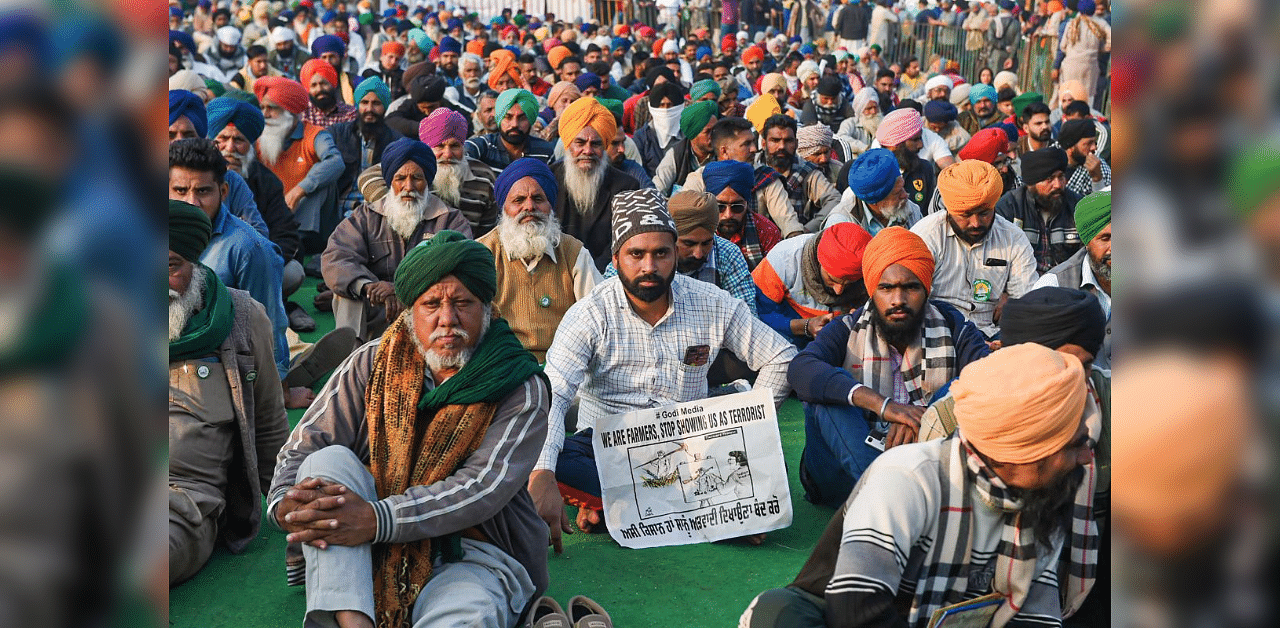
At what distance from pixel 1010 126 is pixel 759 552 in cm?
822

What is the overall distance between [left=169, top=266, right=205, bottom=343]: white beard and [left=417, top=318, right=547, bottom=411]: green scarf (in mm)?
884

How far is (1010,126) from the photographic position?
11.4 metres

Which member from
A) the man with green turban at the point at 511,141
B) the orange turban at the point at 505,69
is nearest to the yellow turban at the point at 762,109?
Answer: the orange turban at the point at 505,69

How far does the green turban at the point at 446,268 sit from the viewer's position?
342 centimetres

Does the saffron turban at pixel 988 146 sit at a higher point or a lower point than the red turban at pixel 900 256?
lower

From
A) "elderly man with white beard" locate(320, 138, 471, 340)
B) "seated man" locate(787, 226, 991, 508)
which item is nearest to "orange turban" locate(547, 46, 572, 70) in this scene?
"elderly man with white beard" locate(320, 138, 471, 340)

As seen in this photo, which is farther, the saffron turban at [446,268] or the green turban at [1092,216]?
the green turban at [1092,216]

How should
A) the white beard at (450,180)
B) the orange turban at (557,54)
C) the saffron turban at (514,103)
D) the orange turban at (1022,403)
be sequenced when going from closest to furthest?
the orange turban at (1022,403), the white beard at (450,180), the saffron turban at (514,103), the orange turban at (557,54)

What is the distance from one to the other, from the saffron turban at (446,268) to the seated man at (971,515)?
123 centimetres

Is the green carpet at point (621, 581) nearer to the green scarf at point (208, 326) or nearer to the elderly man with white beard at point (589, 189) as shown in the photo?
the green scarf at point (208, 326)

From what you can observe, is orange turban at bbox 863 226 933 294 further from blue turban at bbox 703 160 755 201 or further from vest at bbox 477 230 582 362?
blue turban at bbox 703 160 755 201

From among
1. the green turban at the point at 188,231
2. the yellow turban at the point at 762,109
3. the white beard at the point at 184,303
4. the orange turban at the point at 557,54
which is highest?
the green turban at the point at 188,231

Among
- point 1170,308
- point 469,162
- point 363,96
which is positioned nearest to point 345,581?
point 1170,308

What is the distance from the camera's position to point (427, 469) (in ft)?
10.7
